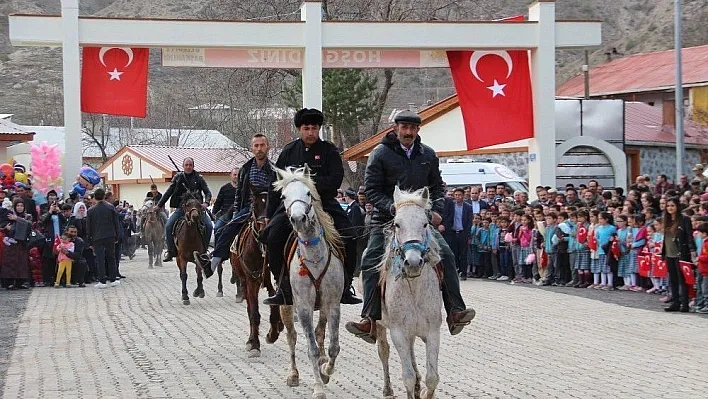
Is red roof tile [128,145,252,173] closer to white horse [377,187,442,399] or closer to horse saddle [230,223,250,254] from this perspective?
horse saddle [230,223,250,254]

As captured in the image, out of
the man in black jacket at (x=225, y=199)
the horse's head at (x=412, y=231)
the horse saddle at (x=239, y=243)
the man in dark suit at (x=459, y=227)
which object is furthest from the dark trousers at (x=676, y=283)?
the horse's head at (x=412, y=231)

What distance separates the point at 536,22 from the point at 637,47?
6261 centimetres

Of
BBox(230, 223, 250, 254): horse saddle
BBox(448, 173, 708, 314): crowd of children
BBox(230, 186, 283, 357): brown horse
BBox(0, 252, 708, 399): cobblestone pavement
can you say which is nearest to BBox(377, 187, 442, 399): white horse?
BBox(0, 252, 708, 399): cobblestone pavement

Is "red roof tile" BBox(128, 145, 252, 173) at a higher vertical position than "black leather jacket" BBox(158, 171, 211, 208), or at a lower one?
higher

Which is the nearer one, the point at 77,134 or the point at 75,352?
the point at 75,352

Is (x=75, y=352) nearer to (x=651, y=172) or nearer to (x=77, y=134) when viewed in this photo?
(x=77, y=134)

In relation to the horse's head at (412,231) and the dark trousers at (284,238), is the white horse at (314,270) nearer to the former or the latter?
A: the dark trousers at (284,238)

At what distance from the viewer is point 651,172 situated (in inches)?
1693

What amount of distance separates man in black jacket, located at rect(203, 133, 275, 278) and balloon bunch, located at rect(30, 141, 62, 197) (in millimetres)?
17217

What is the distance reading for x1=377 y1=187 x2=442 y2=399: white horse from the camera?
8820 millimetres

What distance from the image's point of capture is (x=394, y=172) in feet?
33.0

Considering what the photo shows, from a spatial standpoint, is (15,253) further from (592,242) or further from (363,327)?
(363,327)

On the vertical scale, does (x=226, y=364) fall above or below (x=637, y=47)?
below

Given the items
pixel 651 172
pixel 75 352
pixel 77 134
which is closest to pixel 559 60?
pixel 651 172
